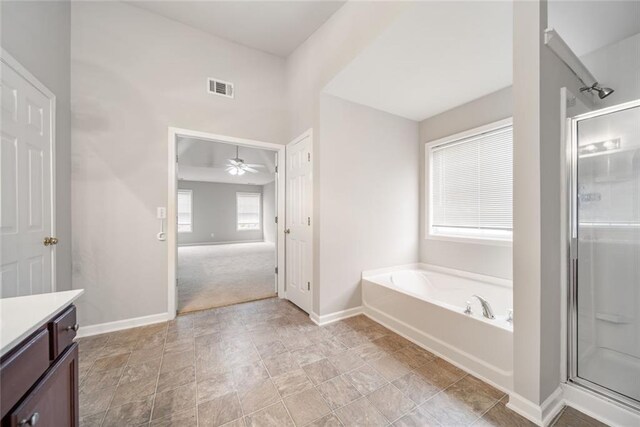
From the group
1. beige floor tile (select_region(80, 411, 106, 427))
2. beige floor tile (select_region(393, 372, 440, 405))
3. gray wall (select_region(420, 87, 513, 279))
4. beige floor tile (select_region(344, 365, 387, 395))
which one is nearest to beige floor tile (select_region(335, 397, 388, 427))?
beige floor tile (select_region(344, 365, 387, 395))

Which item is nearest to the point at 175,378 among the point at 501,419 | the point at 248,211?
the point at 501,419

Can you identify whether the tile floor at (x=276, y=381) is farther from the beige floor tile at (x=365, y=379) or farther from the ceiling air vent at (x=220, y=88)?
the ceiling air vent at (x=220, y=88)

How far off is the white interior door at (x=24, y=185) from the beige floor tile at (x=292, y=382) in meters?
1.76

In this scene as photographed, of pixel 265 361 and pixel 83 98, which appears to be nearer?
pixel 265 361

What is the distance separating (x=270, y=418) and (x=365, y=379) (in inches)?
27.1

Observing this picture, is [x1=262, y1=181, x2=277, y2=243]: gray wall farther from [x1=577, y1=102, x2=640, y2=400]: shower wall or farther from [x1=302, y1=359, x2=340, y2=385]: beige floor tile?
[x1=577, y1=102, x2=640, y2=400]: shower wall

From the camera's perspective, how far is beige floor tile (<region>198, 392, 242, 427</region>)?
1.34 m

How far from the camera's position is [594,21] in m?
1.66

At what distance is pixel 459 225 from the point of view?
296 cm

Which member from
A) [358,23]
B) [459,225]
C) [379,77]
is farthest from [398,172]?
[358,23]

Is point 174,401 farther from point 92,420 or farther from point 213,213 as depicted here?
point 213,213

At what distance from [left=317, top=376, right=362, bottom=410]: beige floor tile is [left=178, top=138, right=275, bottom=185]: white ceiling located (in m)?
3.44

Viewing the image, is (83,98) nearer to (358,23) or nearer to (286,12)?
(286,12)

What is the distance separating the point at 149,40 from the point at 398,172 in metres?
3.24
